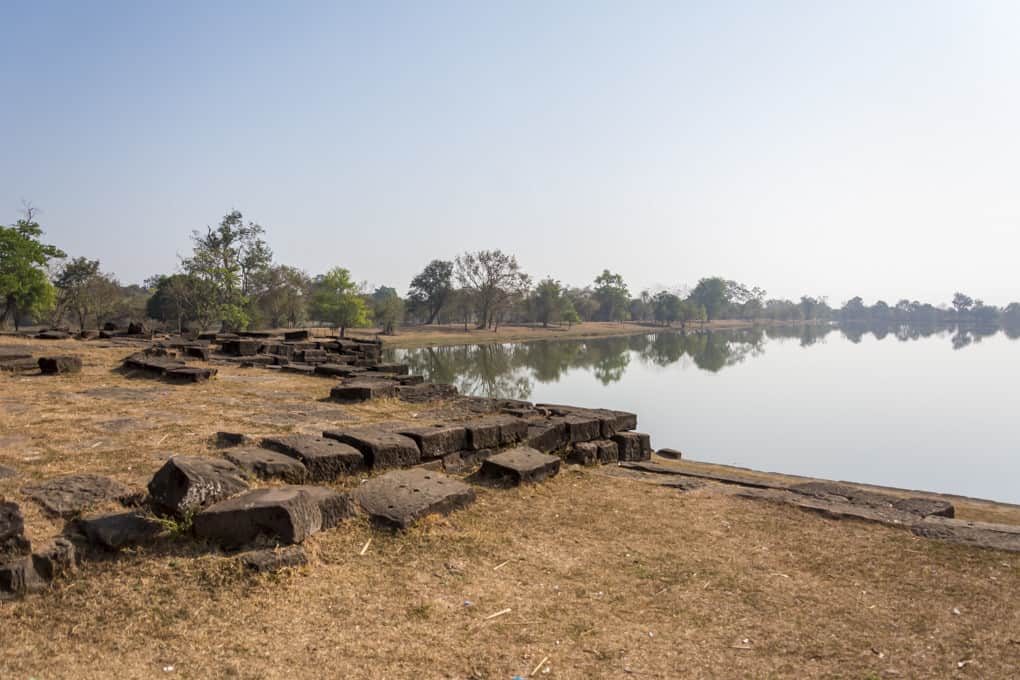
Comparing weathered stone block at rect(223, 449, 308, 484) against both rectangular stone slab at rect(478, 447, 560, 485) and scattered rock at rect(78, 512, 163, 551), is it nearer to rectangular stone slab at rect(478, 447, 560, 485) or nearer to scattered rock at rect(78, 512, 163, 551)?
scattered rock at rect(78, 512, 163, 551)

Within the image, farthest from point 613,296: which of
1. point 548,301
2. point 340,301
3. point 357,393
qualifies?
point 357,393

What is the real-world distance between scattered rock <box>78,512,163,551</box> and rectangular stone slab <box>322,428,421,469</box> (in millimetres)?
2105

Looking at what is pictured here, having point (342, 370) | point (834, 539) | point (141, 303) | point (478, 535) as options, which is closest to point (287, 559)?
point (478, 535)

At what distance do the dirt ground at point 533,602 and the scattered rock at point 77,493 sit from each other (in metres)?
0.14

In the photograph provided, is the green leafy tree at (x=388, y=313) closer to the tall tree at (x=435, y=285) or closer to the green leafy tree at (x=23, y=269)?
the tall tree at (x=435, y=285)

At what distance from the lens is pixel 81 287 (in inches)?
1641

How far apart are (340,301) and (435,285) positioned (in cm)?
2413

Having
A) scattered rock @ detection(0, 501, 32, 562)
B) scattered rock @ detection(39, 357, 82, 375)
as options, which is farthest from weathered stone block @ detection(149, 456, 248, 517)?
scattered rock @ detection(39, 357, 82, 375)

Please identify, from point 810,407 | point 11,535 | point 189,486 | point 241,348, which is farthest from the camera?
point 810,407

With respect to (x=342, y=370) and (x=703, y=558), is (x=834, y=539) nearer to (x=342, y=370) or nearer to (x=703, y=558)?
(x=703, y=558)

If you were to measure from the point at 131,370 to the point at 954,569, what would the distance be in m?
12.8

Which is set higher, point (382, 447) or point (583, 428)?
point (382, 447)

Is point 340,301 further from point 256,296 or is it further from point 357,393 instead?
point 357,393

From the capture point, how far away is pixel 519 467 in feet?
20.8
